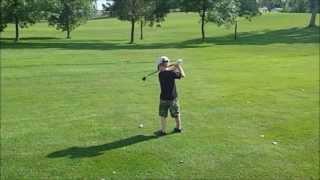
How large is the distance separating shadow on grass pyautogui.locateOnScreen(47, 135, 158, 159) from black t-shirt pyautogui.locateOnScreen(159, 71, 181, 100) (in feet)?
3.18

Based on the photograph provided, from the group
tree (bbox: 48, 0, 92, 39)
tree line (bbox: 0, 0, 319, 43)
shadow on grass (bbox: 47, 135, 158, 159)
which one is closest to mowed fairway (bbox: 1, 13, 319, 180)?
shadow on grass (bbox: 47, 135, 158, 159)

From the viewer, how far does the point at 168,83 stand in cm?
1380

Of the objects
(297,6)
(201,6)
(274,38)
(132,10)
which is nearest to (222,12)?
(201,6)

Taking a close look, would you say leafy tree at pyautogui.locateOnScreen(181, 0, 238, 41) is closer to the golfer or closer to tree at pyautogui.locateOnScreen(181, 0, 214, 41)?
tree at pyautogui.locateOnScreen(181, 0, 214, 41)

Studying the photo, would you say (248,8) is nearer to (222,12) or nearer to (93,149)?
(222,12)

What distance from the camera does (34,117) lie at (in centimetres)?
1677

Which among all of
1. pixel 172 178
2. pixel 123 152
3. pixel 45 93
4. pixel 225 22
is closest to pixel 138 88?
pixel 45 93

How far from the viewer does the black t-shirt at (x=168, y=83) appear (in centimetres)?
1368

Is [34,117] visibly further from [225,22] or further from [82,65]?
[225,22]

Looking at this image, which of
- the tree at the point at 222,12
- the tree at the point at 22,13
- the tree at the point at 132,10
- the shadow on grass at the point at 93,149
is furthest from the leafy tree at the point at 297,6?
the shadow on grass at the point at 93,149

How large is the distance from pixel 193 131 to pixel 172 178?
381 cm

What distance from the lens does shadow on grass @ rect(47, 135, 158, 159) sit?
12.5m

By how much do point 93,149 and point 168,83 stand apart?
2227mm

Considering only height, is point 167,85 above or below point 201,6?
below
